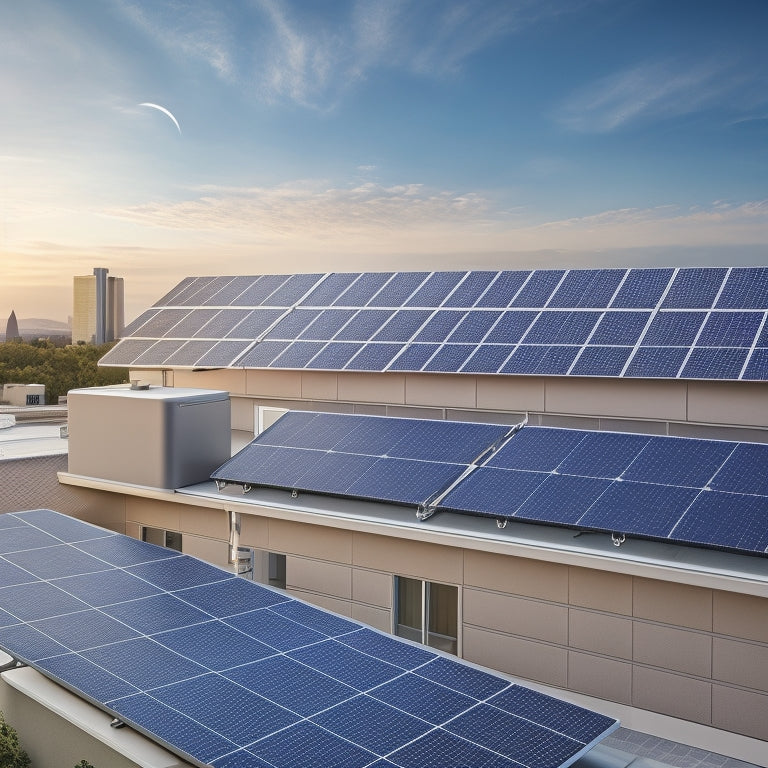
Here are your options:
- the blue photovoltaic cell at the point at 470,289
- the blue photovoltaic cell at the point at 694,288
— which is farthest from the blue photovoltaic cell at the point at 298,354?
the blue photovoltaic cell at the point at 694,288

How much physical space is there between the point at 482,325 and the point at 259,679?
43.6ft

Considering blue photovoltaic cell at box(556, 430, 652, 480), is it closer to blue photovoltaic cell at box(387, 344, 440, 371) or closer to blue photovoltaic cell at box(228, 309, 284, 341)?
blue photovoltaic cell at box(387, 344, 440, 371)

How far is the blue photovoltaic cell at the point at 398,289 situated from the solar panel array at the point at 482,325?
0.05 meters

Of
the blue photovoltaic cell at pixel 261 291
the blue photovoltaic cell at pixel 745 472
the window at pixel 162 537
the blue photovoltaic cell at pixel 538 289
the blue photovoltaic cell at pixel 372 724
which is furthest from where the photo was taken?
the blue photovoltaic cell at pixel 261 291

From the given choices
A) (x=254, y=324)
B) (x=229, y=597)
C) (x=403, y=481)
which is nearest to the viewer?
(x=229, y=597)

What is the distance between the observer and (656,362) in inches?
725

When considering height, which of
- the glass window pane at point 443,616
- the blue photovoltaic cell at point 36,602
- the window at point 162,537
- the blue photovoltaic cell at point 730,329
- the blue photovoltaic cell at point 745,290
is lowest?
the glass window pane at point 443,616

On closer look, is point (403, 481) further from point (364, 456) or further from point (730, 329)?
point (730, 329)

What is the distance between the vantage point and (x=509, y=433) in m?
17.9

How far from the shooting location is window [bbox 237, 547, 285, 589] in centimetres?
1802

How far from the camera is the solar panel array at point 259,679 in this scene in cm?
896

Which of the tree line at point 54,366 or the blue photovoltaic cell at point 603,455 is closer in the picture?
the blue photovoltaic cell at point 603,455

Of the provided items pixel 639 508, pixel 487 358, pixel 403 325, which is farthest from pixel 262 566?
pixel 639 508

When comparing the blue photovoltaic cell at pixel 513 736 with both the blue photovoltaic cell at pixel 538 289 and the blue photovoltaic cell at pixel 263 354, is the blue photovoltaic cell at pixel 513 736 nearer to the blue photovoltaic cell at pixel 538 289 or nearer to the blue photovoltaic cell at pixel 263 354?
the blue photovoltaic cell at pixel 538 289
